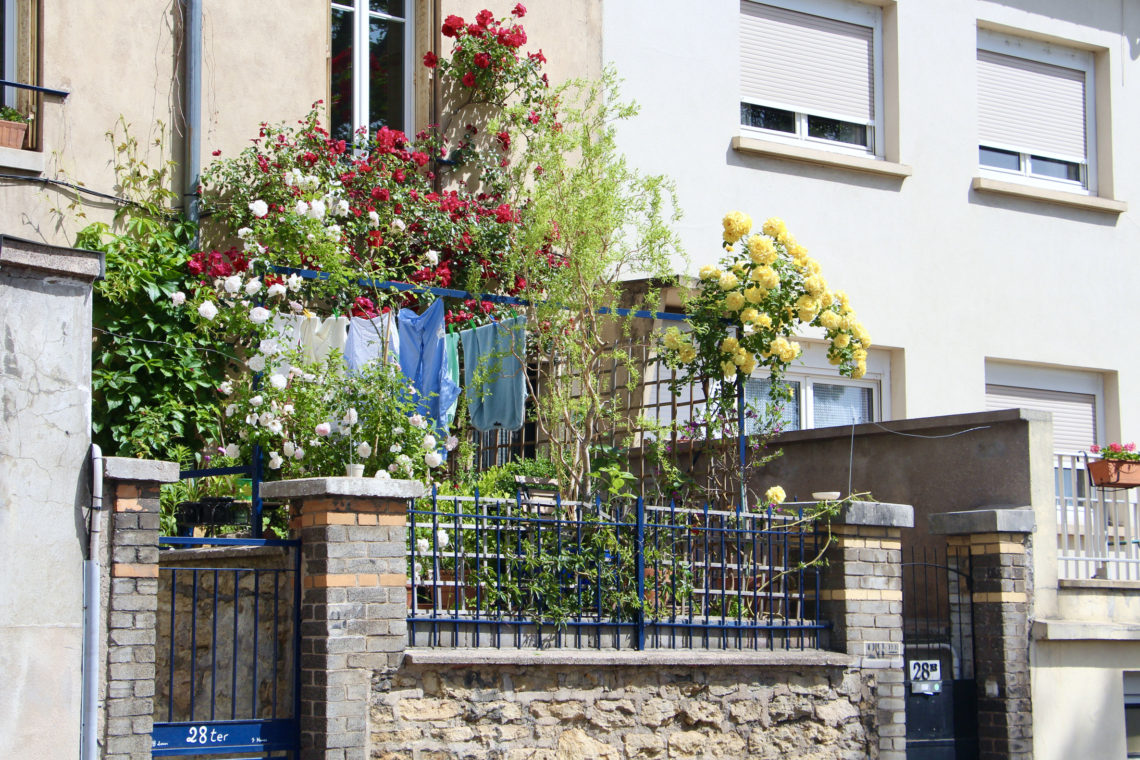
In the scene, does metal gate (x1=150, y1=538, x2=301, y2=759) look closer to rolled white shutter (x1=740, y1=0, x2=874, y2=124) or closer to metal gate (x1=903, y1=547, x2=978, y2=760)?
metal gate (x1=903, y1=547, x2=978, y2=760)

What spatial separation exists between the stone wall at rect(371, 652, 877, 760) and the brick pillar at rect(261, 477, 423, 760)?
156 millimetres

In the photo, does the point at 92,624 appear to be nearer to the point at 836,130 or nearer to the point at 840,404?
the point at 840,404

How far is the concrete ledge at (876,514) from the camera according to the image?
9203mm

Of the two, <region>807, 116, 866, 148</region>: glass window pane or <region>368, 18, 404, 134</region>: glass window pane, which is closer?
<region>368, 18, 404, 134</region>: glass window pane

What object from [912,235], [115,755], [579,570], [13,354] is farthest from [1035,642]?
[13,354]

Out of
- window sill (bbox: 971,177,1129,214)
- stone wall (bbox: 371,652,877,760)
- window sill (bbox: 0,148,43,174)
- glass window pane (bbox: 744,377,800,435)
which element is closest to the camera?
stone wall (bbox: 371,652,877,760)

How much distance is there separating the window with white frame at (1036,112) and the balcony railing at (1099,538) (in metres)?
4.47

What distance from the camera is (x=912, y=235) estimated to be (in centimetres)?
1355

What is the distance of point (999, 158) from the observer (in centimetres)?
1438

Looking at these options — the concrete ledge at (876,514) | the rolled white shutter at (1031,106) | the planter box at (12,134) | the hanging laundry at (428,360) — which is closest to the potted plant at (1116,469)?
the concrete ledge at (876,514)

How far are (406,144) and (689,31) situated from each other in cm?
318

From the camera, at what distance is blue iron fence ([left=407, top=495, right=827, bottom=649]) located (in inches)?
306

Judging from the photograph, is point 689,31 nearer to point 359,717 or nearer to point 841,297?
point 841,297

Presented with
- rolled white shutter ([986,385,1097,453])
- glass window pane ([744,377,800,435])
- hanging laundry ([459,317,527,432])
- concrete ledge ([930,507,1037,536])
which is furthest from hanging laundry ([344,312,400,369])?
rolled white shutter ([986,385,1097,453])
